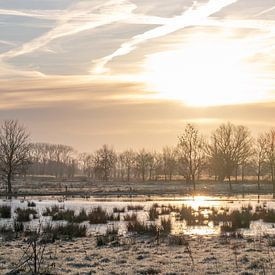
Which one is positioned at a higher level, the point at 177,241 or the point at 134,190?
the point at 177,241

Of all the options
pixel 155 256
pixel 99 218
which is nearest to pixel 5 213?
pixel 99 218

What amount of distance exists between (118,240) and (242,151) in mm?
72973

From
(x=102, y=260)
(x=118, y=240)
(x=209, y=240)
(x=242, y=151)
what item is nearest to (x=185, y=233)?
(x=209, y=240)

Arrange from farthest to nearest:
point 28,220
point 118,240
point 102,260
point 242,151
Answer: point 242,151 < point 28,220 < point 118,240 < point 102,260

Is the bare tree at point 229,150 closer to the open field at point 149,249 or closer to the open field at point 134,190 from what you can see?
the open field at point 134,190

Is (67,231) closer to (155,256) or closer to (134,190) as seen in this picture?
(155,256)

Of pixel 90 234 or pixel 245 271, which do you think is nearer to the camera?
pixel 245 271

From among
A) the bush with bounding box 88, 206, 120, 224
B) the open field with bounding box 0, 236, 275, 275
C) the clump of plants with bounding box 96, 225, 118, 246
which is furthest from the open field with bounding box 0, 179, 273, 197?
the open field with bounding box 0, 236, 275, 275

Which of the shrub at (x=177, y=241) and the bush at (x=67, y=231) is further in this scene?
the bush at (x=67, y=231)

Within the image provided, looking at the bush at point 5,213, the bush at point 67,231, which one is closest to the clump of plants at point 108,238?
the bush at point 67,231

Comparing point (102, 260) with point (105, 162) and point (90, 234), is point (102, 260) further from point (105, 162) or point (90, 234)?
point (105, 162)

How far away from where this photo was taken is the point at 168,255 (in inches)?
457

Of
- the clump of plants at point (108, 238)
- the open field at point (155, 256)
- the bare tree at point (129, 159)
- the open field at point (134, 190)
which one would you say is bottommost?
the open field at point (134, 190)

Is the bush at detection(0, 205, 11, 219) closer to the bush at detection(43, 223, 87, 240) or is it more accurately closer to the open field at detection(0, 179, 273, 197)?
the bush at detection(43, 223, 87, 240)
